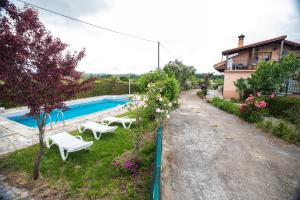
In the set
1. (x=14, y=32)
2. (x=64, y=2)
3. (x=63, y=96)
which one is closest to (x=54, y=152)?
(x=63, y=96)

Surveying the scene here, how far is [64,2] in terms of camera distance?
7.92 m

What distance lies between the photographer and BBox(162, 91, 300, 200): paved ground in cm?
370

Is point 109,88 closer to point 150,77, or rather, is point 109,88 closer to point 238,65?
point 150,77

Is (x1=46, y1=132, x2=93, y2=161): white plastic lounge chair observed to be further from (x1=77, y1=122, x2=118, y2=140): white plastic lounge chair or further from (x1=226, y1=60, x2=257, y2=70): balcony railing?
(x1=226, y1=60, x2=257, y2=70): balcony railing

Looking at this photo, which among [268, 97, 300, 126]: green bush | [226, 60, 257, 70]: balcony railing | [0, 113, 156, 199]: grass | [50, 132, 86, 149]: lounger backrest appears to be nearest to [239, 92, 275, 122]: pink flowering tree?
[268, 97, 300, 126]: green bush

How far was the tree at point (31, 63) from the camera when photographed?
326cm

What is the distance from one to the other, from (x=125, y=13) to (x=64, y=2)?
484cm

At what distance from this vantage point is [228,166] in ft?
15.5

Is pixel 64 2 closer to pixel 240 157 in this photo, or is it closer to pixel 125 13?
pixel 125 13

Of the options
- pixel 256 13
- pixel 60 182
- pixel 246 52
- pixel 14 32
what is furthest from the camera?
pixel 246 52

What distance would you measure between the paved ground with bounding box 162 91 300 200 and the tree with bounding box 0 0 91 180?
3.57 meters

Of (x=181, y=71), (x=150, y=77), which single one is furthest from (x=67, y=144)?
(x=181, y=71)

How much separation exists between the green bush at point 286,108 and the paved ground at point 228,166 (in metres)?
2.08

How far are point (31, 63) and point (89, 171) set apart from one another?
3.17m
